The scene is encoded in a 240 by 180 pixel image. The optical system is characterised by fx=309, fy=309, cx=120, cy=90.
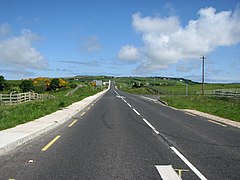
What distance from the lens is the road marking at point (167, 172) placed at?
6.23 meters

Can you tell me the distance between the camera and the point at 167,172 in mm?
6613

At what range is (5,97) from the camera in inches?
1604

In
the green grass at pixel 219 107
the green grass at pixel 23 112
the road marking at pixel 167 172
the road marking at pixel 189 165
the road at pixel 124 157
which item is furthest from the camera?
the green grass at pixel 219 107

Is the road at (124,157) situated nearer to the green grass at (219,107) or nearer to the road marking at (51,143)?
the road marking at (51,143)

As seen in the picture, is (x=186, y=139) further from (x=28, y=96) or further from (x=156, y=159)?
(x=28, y=96)

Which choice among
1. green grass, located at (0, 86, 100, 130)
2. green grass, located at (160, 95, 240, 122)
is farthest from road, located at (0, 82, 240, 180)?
green grass, located at (160, 95, 240, 122)

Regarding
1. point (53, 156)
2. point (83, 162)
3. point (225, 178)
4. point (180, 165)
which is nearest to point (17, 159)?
point (53, 156)

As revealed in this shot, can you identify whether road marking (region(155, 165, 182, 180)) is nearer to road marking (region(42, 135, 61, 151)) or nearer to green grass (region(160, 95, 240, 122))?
road marking (region(42, 135, 61, 151))

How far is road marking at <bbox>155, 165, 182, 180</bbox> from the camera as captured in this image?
6.23 meters

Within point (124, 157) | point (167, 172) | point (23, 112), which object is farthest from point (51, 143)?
point (23, 112)

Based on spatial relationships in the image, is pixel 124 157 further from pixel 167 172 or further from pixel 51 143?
pixel 51 143

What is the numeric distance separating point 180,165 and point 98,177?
2.16 metres

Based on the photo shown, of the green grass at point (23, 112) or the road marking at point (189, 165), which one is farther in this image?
the green grass at point (23, 112)

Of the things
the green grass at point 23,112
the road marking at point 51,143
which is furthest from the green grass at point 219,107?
the green grass at point 23,112
